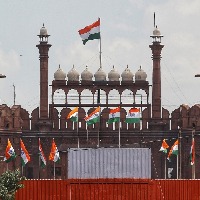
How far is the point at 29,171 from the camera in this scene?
133 metres

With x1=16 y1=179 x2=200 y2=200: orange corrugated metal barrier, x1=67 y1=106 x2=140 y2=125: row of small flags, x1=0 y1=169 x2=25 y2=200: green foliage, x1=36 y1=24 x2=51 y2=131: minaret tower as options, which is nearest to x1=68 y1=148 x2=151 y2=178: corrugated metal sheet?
x1=16 y1=179 x2=200 y2=200: orange corrugated metal barrier

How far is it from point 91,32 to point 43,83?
18.7m

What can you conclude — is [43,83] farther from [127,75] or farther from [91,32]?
[91,32]

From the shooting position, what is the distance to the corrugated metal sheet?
91.5 meters

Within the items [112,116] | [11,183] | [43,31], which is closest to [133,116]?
[112,116]

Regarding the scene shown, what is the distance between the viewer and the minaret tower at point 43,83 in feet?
442

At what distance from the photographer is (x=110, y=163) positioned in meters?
91.8

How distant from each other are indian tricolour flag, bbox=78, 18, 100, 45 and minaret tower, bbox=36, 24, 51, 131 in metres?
17.5

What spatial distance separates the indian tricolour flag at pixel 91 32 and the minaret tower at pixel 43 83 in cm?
1751

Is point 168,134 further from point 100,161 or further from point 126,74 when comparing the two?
point 100,161

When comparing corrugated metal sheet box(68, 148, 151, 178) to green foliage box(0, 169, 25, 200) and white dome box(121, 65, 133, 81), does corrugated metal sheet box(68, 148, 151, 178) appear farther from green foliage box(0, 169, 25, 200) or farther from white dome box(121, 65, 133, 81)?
white dome box(121, 65, 133, 81)

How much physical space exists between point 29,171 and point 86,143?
621cm

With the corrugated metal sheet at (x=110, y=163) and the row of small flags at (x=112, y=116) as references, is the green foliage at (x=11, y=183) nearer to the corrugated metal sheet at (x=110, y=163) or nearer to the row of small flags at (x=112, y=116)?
the corrugated metal sheet at (x=110, y=163)

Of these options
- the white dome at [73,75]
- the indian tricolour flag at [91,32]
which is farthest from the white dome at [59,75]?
the indian tricolour flag at [91,32]
